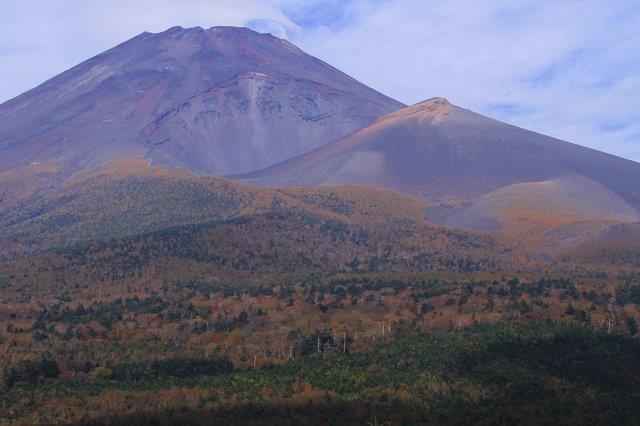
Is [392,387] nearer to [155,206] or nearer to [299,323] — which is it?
[299,323]

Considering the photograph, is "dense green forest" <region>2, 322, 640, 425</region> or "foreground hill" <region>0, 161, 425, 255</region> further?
"foreground hill" <region>0, 161, 425, 255</region>

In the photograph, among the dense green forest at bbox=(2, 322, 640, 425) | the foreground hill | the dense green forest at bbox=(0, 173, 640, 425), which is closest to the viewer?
the dense green forest at bbox=(2, 322, 640, 425)

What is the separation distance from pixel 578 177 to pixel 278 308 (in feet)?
383

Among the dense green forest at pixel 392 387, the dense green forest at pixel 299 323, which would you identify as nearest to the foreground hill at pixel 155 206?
the dense green forest at pixel 299 323

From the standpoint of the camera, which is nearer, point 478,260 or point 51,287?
point 51,287

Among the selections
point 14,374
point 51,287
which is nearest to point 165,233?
point 51,287

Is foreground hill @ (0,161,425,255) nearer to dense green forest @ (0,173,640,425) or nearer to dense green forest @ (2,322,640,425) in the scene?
dense green forest @ (0,173,640,425)

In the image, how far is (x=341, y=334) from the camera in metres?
78.8

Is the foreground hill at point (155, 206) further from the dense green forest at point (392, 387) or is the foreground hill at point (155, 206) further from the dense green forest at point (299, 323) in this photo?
the dense green forest at point (392, 387)

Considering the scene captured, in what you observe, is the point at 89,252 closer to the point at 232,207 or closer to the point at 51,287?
the point at 51,287

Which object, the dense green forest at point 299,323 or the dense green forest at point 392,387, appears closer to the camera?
the dense green forest at point 392,387

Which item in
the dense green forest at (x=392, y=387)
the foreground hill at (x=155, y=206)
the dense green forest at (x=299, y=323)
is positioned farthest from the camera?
the foreground hill at (x=155, y=206)

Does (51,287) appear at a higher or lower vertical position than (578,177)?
lower

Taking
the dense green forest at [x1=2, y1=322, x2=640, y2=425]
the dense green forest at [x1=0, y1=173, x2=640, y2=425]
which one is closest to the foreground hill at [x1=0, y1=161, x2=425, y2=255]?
the dense green forest at [x1=0, y1=173, x2=640, y2=425]
